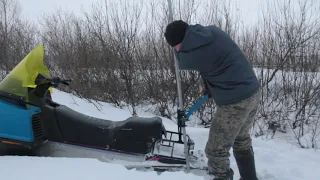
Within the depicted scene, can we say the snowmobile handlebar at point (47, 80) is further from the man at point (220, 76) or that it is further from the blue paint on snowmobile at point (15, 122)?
the man at point (220, 76)

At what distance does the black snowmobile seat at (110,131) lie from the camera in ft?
8.70

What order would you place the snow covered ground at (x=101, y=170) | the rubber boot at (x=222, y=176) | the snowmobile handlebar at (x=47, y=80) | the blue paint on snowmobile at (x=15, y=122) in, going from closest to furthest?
the snow covered ground at (x=101, y=170), the rubber boot at (x=222, y=176), the blue paint on snowmobile at (x=15, y=122), the snowmobile handlebar at (x=47, y=80)

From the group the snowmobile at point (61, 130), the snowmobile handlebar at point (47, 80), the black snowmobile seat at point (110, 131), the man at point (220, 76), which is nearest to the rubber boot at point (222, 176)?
the man at point (220, 76)

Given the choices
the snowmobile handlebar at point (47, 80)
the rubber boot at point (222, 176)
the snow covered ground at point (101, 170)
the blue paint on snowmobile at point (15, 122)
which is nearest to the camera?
the snow covered ground at point (101, 170)

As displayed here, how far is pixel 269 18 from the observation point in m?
6.16

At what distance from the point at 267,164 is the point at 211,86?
1.36m

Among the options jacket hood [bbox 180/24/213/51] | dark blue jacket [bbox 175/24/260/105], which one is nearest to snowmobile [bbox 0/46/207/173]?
dark blue jacket [bbox 175/24/260/105]

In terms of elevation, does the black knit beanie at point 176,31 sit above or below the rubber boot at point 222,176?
above

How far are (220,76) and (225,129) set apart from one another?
1.46 ft

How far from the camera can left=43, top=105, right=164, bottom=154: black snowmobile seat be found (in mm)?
2652

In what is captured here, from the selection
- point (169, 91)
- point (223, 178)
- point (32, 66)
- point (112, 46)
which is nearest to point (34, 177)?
point (32, 66)

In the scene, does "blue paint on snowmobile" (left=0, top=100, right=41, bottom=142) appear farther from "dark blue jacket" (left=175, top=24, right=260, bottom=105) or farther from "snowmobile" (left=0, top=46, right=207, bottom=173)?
"dark blue jacket" (left=175, top=24, right=260, bottom=105)

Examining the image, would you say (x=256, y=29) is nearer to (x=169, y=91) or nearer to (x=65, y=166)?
(x=169, y=91)

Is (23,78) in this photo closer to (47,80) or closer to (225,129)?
(47,80)
